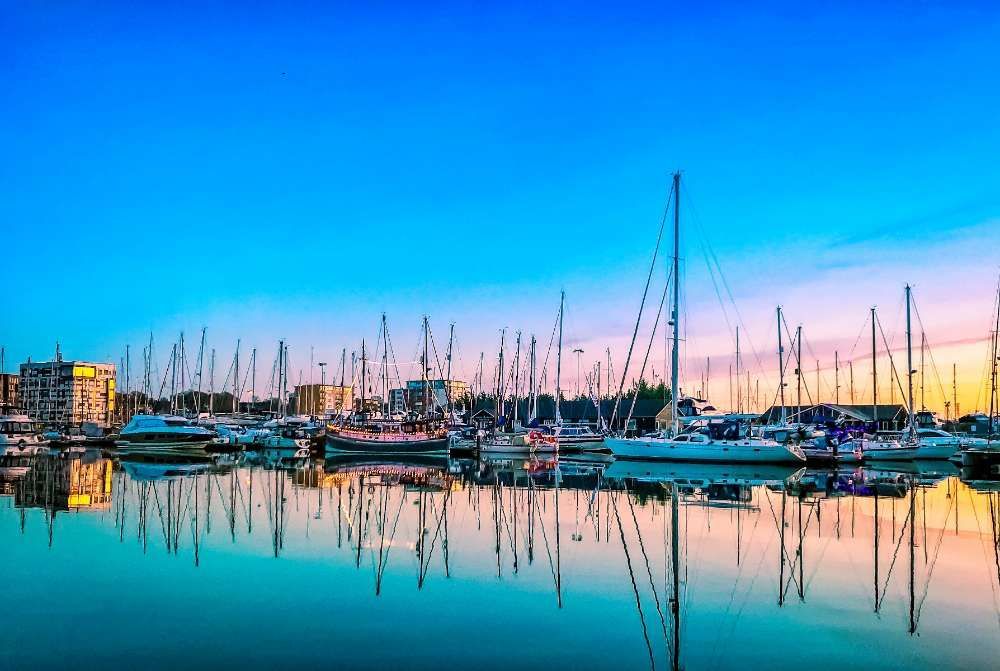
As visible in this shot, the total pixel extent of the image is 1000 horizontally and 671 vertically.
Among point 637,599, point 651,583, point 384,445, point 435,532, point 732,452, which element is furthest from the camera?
point 384,445

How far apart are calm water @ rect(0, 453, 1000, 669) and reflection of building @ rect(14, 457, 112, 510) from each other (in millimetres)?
363

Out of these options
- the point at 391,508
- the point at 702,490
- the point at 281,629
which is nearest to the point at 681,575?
the point at 281,629

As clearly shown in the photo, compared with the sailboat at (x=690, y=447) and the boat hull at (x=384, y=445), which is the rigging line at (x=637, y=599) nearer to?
the sailboat at (x=690, y=447)

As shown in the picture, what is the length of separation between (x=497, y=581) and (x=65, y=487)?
2746 centimetres

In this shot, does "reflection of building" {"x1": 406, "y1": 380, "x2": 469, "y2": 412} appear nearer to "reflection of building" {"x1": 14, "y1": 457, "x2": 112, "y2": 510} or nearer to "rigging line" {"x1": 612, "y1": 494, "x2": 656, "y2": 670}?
"reflection of building" {"x1": 14, "y1": 457, "x2": 112, "y2": 510}

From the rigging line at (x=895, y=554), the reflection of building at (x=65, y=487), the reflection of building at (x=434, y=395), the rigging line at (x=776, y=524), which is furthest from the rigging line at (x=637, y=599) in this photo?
the reflection of building at (x=434, y=395)

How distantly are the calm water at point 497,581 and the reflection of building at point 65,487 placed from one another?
0.36 metres

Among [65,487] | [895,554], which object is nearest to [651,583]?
[895,554]

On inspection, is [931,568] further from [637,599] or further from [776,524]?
[637,599]

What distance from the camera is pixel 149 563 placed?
1781cm

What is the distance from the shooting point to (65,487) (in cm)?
3638

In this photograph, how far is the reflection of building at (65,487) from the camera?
29391mm

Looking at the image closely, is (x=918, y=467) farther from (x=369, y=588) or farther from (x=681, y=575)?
(x=369, y=588)

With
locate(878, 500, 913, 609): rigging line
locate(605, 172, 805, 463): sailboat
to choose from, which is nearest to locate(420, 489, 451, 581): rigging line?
locate(878, 500, 913, 609): rigging line
